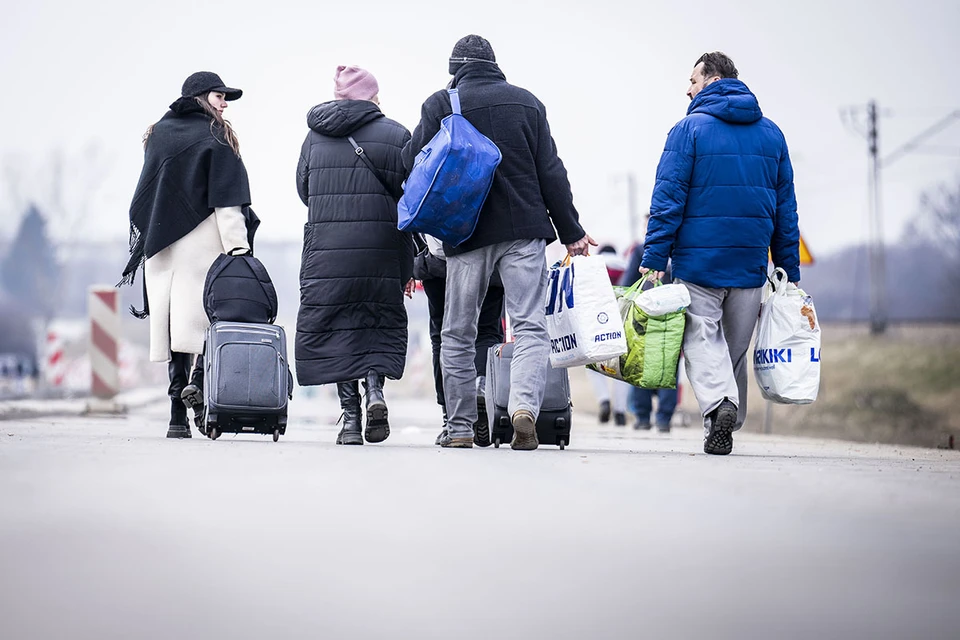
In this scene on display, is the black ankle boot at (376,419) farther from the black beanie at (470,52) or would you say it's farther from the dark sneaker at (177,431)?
the black beanie at (470,52)

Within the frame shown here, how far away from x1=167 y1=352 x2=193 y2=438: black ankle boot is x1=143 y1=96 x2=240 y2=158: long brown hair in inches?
52.3

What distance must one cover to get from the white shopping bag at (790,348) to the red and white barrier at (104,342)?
1014 centimetres

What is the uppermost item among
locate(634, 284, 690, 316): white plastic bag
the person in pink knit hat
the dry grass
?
the person in pink knit hat

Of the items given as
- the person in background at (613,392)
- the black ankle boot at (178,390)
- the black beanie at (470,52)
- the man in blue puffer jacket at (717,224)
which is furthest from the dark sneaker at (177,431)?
the person in background at (613,392)

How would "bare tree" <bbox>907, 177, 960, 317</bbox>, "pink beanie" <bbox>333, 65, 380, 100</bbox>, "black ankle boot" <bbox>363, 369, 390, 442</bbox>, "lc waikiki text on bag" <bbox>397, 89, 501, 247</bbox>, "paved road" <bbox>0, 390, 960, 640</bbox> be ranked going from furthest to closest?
"bare tree" <bbox>907, 177, 960, 317</bbox> < "pink beanie" <bbox>333, 65, 380, 100</bbox> < "black ankle boot" <bbox>363, 369, 390, 442</bbox> < "lc waikiki text on bag" <bbox>397, 89, 501, 247</bbox> < "paved road" <bbox>0, 390, 960, 640</bbox>

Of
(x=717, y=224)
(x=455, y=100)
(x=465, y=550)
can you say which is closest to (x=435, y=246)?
(x=455, y=100)

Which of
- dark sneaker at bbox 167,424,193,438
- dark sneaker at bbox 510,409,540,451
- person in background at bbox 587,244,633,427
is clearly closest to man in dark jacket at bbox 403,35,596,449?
dark sneaker at bbox 510,409,540,451

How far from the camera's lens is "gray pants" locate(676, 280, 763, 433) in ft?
27.8

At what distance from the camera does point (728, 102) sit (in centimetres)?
856

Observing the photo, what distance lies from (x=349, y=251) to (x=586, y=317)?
1507mm

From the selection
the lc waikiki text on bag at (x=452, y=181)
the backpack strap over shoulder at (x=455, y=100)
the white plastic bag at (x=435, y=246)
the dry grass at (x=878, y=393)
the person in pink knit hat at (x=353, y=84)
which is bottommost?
the dry grass at (x=878, y=393)

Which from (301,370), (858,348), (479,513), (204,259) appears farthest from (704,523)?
(858,348)

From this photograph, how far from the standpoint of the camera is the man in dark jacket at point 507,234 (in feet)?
27.0

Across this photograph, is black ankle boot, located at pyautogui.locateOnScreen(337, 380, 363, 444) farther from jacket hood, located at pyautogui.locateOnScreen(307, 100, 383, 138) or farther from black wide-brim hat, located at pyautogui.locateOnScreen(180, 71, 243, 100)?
black wide-brim hat, located at pyautogui.locateOnScreen(180, 71, 243, 100)
